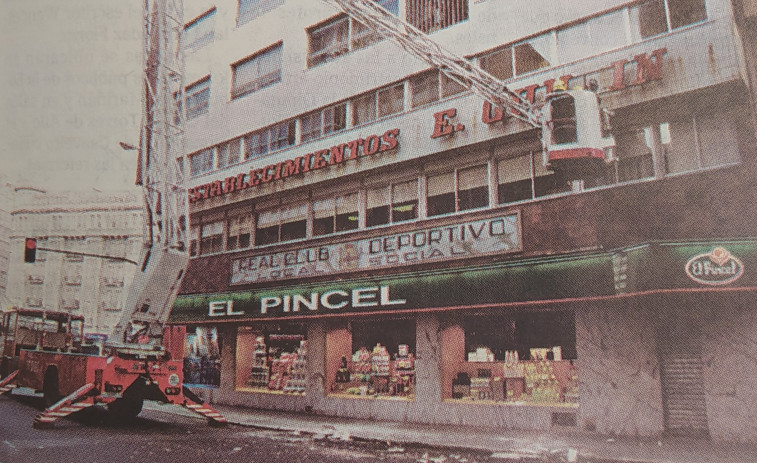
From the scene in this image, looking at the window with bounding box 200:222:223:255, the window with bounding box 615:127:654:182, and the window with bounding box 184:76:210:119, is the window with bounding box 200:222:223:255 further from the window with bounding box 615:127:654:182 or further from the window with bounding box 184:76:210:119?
the window with bounding box 615:127:654:182

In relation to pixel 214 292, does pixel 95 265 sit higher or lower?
higher

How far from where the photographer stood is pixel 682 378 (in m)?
10.3

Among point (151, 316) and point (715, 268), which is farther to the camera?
point (151, 316)

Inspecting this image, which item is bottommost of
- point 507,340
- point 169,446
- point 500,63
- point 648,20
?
point 169,446

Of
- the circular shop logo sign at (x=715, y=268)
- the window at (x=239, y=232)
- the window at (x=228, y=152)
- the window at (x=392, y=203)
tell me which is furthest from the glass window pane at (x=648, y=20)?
the window at (x=228, y=152)

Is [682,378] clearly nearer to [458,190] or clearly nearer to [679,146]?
[679,146]

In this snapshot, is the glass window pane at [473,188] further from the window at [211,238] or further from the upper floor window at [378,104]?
the window at [211,238]

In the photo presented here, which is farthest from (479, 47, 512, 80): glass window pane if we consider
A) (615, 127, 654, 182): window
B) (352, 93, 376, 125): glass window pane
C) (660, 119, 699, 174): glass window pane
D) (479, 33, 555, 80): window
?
(660, 119, 699, 174): glass window pane

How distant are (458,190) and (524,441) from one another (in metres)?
6.17

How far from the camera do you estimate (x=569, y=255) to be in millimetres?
11469

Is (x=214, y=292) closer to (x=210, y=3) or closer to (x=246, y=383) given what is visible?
(x=246, y=383)

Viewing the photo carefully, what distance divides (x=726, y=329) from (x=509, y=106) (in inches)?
221

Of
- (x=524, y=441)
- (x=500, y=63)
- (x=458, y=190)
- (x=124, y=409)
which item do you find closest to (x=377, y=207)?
(x=458, y=190)

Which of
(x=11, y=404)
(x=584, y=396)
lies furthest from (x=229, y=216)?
(x=584, y=396)
